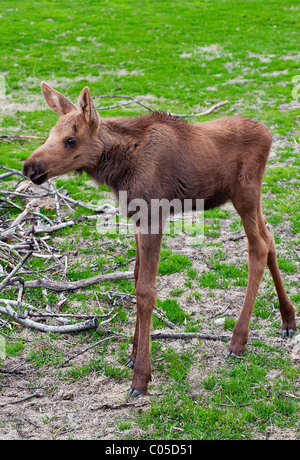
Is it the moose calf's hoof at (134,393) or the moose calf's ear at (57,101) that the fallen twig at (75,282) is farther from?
the moose calf's ear at (57,101)

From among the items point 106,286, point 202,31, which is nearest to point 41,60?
point 202,31

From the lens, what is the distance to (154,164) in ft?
14.4

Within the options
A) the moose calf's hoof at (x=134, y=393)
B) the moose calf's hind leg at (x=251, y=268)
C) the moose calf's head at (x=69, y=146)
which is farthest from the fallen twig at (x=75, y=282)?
the moose calf's head at (x=69, y=146)

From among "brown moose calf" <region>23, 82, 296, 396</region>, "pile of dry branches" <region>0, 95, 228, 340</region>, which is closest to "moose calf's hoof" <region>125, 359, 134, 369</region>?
"brown moose calf" <region>23, 82, 296, 396</region>

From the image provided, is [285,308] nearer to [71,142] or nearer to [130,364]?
[130,364]

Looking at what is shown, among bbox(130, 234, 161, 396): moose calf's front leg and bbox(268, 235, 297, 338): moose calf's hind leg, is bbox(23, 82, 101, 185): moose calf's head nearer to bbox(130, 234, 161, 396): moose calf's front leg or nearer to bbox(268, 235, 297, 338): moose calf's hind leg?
bbox(130, 234, 161, 396): moose calf's front leg

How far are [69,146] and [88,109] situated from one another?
37 centimetres

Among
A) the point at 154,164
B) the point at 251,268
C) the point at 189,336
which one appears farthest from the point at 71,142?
the point at 189,336

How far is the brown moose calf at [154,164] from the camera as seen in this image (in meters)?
4.22

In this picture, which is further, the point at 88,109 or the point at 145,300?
the point at 145,300

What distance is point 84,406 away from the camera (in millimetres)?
4367

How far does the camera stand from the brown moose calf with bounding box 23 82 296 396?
4219 millimetres

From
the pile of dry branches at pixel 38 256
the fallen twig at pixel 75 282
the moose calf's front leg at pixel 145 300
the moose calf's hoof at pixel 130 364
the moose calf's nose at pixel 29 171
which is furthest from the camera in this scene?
the fallen twig at pixel 75 282

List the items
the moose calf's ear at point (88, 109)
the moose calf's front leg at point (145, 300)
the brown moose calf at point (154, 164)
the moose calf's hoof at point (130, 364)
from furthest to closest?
1. the moose calf's hoof at point (130, 364)
2. the moose calf's front leg at point (145, 300)
3. the brown moose calf at point (154, 164)
4. the moose calf's ear at point (88, 109)
